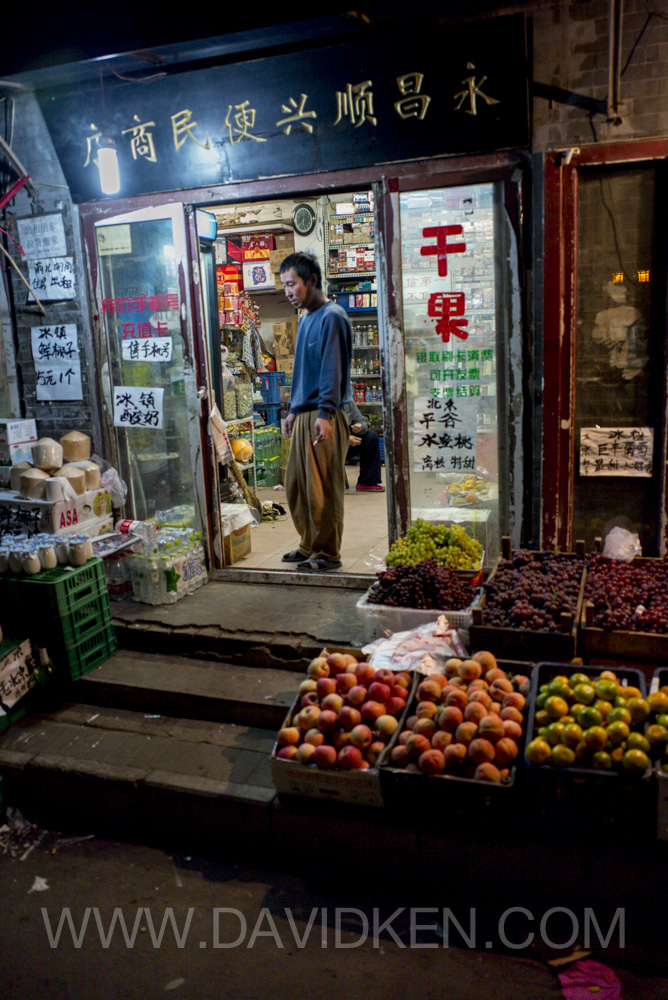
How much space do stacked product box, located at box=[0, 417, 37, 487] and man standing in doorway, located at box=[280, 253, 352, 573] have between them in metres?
2.25

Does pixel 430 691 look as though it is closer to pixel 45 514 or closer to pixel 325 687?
pixel 325 687

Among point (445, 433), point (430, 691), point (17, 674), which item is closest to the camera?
point (430, 691)

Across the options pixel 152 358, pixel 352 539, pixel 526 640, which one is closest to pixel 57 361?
pixel 152 358

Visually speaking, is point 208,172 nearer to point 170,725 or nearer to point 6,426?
point 6,426

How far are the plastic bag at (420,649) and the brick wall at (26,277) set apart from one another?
353cm

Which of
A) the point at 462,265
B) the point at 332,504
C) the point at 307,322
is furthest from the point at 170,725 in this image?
the point at 462,265

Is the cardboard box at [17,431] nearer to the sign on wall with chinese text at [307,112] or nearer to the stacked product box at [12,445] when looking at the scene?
the stacked product box at [12,445]

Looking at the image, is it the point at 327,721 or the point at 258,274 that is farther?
the point at 258,274

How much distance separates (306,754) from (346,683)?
18.0 inches

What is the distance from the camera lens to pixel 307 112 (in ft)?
17.1

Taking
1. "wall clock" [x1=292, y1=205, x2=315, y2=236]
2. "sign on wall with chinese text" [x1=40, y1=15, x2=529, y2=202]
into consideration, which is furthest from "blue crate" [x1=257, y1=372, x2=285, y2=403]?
"sign on wall with chinese text" [x1=40, y1=15, x2=529, y2=202]

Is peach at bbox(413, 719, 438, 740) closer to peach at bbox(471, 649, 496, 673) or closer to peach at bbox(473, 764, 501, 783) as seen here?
peach at bbox(473, 764, 501, 783)

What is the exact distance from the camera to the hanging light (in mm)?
5867

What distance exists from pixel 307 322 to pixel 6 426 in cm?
264
